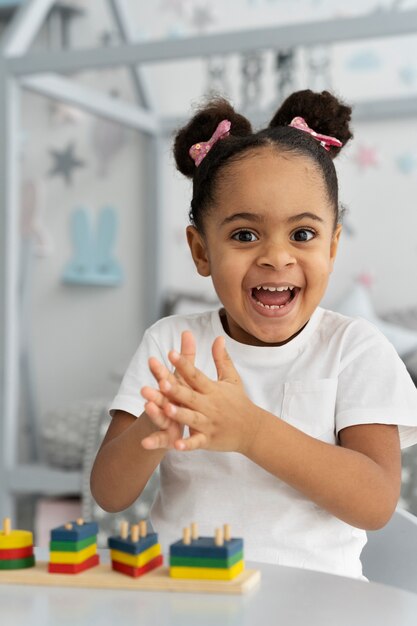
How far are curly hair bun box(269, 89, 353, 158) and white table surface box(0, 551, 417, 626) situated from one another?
1.81 feet

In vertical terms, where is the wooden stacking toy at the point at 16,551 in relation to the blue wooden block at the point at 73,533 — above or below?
below

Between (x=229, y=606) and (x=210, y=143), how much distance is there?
1.85 ft

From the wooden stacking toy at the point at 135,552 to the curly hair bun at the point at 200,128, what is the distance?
50 centimetres

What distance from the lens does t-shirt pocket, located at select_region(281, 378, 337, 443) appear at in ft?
3.07

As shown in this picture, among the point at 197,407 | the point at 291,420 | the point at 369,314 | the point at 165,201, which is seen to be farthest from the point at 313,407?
the point at 165,201

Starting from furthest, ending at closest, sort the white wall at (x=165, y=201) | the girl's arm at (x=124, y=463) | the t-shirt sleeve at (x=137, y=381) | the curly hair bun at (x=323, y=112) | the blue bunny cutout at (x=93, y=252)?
1. the blue bunny cutout at (x=93, y=252)
2. the white wall at (x=165, y=201)
3. the curly hair bun at (x=323, y=112)
4. the t-shirt sleeve at (x=137, y=381)
5. the girl's arm at (x=124, y=463)

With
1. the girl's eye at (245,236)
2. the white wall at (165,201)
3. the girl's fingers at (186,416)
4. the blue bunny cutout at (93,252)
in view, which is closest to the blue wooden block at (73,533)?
the girl's fingers at (186,416)

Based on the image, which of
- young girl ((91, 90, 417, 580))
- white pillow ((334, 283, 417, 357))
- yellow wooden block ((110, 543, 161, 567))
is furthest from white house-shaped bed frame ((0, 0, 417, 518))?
yellow wooden block ((110, 543, 161, 567))

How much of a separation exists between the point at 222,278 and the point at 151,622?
1.39 feet

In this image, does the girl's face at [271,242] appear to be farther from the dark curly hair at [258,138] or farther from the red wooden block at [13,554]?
the red wooden block at [13,554]

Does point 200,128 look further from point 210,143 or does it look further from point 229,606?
point 229,606

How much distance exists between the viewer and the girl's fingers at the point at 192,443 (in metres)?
0.68

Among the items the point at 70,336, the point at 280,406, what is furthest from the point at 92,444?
the point at 70,336

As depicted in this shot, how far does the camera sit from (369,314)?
2592 millimetres
